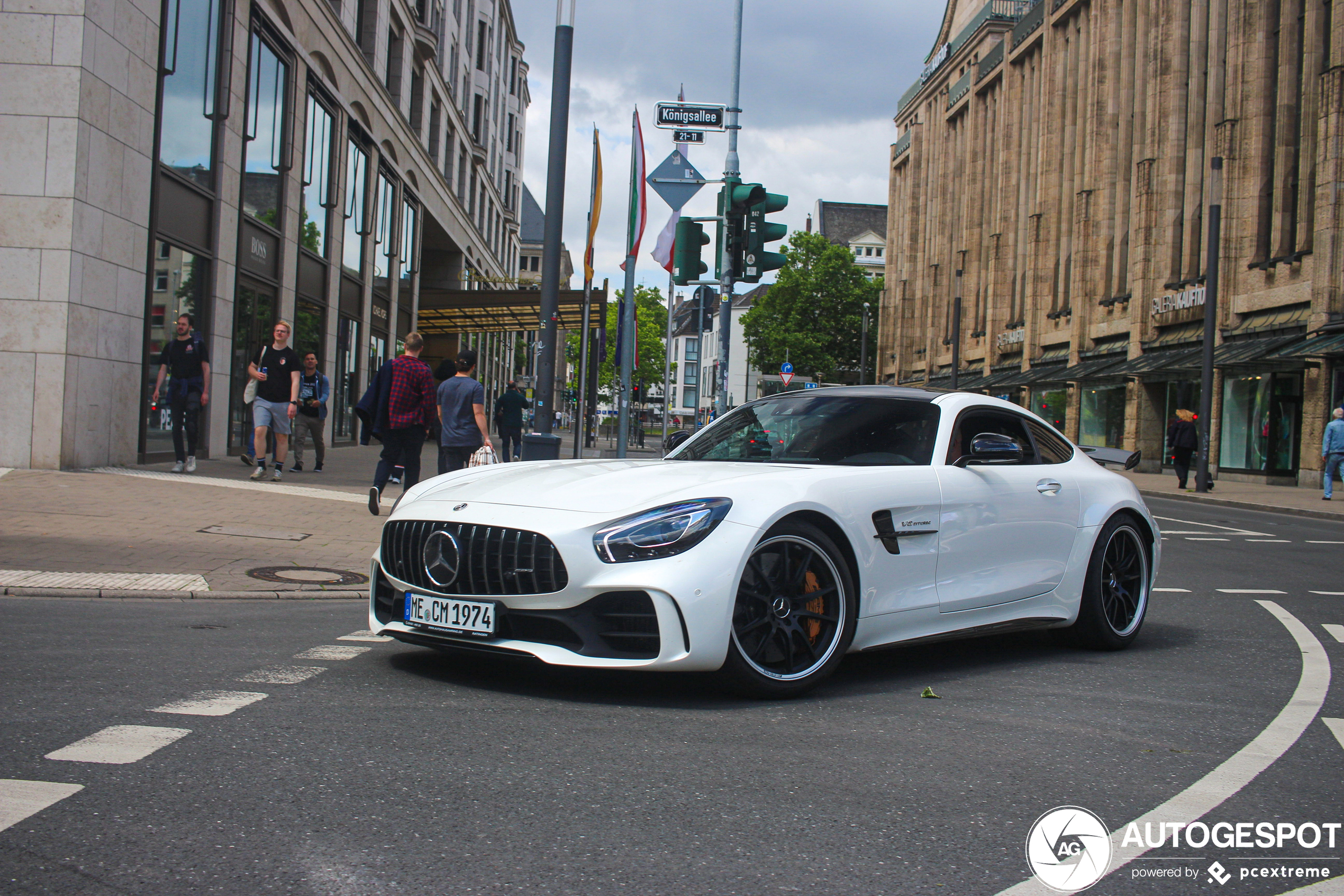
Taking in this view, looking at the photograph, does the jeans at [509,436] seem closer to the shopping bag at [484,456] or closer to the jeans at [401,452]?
the jeans at [401,452]

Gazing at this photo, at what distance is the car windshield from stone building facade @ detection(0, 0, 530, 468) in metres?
9.88

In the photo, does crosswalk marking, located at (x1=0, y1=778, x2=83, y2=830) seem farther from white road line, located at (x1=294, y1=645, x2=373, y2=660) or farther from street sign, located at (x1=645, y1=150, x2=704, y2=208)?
street sign, located at (x1=645, y1=150, x2=704, y2=208)

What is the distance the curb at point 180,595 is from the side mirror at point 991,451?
381 centimetres

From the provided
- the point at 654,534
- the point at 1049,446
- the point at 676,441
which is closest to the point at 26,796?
the point at 654,534

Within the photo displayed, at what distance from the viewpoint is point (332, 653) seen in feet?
17.6

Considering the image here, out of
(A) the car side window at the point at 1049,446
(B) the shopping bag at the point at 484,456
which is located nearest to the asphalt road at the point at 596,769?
(A) the car side window at the point at 1049,446

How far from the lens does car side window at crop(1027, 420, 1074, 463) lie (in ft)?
20.9

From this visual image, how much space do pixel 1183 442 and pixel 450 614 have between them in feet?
79.2

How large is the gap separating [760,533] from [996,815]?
1518 millimetres

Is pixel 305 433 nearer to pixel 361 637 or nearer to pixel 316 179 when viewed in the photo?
pixel 316 179

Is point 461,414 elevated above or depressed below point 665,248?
below

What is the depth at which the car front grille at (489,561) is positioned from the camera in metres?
4.42

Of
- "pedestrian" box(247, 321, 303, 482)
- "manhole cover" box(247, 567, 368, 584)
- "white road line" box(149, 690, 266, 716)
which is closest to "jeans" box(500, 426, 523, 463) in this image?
"pedestrian" box(247, 321, 303, 482)

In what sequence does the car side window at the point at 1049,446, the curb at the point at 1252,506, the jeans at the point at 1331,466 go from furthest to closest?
the jeans at the point at 1331,466 → the curb at the point at 1252,506 → the car side window at the point at 1049,446
